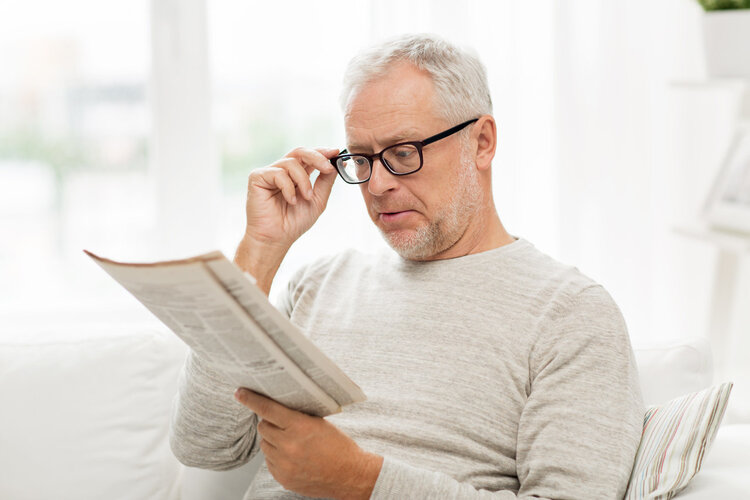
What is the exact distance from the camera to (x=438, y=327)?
143cm

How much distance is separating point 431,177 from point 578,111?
1125mm

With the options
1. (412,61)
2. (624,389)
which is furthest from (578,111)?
(624,389)

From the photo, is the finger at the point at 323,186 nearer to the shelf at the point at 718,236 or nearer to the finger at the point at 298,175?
the finger at the point at 298,175

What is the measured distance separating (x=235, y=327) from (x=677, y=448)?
66cm

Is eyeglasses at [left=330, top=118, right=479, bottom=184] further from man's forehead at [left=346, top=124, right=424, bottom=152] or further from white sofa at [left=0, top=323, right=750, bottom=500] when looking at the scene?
white sofa at [left=0, top=323, right=750, bottom=500]

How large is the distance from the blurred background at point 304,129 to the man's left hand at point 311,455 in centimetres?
129

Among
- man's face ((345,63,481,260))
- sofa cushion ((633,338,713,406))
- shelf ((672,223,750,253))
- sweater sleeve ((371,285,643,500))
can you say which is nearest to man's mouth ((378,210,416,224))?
man's face ((345,63,481,260))

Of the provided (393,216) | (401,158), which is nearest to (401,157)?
(401,158)

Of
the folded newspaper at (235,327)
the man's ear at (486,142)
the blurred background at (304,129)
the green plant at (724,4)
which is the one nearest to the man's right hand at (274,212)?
the man's ear at (486,142)

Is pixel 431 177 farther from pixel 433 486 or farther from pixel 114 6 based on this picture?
pixel 114 6

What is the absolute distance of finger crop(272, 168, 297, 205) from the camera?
1.43 metres

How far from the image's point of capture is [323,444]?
3.67 feet

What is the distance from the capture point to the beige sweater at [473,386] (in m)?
1.20

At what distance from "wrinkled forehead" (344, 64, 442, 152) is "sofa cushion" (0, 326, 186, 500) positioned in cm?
68
